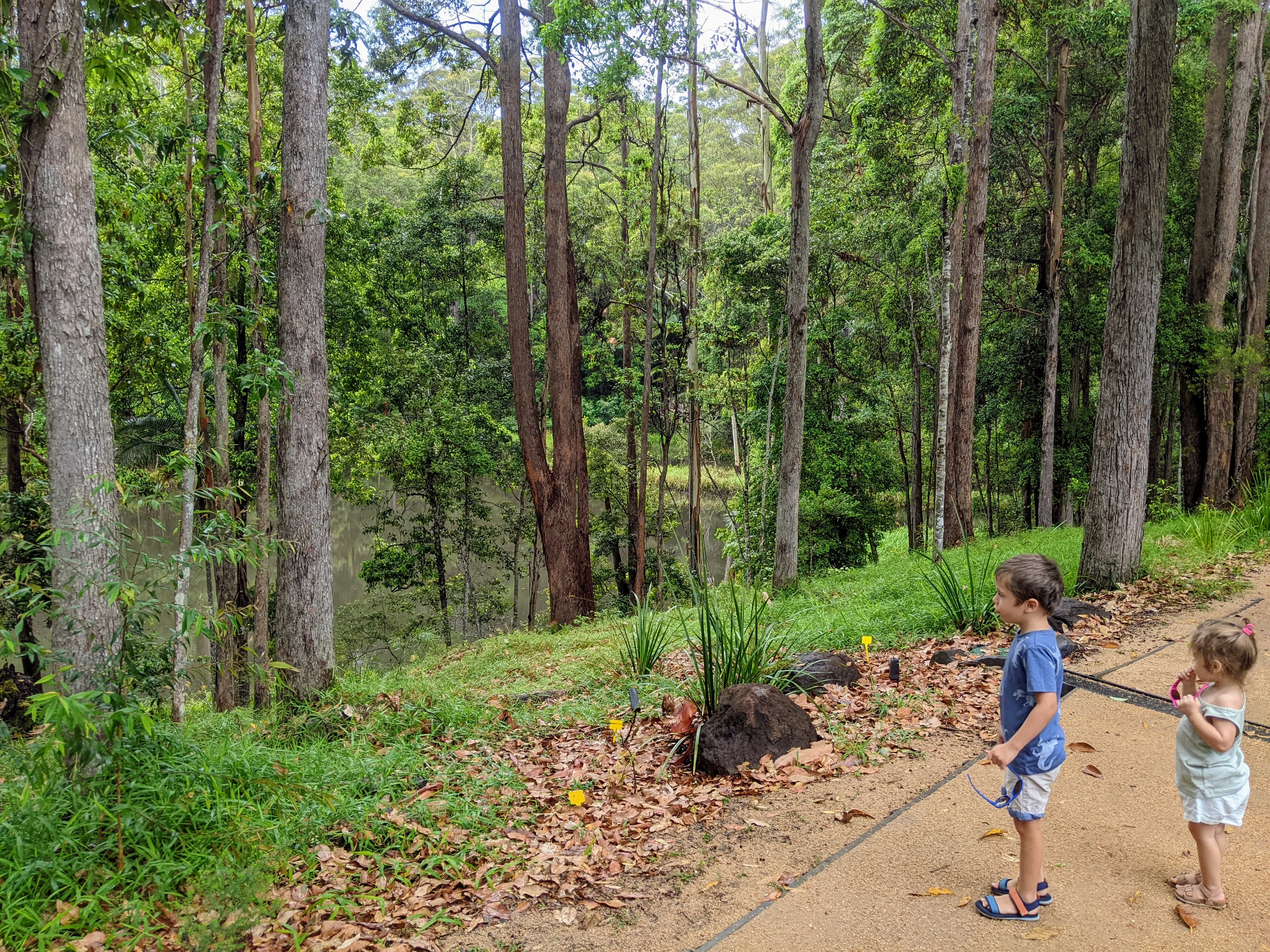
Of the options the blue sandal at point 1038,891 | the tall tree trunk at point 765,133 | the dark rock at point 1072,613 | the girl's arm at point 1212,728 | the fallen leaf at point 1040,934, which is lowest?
the fallen leaf at point 1040,934

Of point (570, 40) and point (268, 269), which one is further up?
point (570, 40)

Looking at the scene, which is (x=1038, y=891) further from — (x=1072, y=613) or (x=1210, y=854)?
(x=1072, y=613)

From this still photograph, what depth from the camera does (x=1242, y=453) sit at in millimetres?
11203

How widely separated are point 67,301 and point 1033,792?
4.68 metres

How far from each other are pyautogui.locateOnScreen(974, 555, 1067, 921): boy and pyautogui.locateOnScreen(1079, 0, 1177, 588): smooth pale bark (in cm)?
511

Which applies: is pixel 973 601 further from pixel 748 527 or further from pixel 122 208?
pixel 748 527

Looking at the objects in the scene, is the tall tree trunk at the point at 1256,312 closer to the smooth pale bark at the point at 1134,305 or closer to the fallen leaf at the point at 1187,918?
the smooth pale bark at the point at 1134,305

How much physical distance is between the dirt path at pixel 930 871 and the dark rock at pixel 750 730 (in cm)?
28

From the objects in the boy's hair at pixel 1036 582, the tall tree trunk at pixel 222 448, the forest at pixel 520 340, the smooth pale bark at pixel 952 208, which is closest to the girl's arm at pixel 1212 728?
the boy's hair at pixel 1036 582

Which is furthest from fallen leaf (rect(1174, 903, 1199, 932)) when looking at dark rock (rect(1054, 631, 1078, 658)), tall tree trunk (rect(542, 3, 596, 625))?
tall tree trunk (rect(542, 3, 596, 625))

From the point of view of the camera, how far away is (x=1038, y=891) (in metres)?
2.72

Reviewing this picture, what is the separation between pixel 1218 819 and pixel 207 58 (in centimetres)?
796

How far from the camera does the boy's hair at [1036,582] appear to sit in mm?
2598

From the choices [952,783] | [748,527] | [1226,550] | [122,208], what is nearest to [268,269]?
[122,208]
